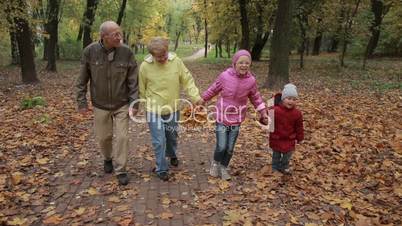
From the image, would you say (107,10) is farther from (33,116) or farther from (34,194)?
(34,194)

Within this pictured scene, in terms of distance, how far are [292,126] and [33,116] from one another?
7340 millimetres

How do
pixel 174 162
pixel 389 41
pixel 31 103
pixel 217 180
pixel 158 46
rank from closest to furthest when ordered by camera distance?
pixel 158 46
pixel 217 180
pixel 174 162
pixel 31 103
pixel 389 41

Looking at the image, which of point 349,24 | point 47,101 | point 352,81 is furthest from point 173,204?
point 349,24

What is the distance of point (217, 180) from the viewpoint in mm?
6125

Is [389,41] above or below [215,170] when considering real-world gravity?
above

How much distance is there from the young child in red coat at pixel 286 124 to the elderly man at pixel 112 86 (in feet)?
6.69

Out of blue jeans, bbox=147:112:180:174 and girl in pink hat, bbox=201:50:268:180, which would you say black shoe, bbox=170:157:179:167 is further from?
girl in pink hat, bbox=201:50:268:180

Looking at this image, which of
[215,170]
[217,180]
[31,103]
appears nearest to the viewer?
[217,180]

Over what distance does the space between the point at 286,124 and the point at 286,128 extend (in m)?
0.06

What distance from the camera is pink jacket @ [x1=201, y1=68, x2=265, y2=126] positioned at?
5.83m

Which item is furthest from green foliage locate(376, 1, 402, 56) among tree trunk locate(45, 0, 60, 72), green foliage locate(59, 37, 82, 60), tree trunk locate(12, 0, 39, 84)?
green foliage locate(59, 37, 82, 60)

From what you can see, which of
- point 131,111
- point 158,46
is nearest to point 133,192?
point 131,111

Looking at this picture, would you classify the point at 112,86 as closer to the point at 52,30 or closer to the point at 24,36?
the point at 24,36

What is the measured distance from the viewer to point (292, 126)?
6.02 meters
